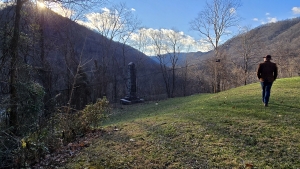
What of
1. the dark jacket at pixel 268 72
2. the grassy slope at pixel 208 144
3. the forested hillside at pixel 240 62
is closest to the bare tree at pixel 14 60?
the grassy slope at pixel 208 144

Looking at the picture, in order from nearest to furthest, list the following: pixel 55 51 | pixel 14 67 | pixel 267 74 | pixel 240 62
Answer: pixel 14 67 < pixel 267 74 < pixel 55 51 < pixel 240 62

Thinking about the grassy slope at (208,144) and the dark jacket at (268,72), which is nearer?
the grassy slope at (208,144)

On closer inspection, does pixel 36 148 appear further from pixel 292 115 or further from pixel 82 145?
pixel 292 115

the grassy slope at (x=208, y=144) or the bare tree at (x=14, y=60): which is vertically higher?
the bare tree at (x=14, y=60)

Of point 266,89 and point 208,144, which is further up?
point 266,89

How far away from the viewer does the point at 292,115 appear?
6125mm

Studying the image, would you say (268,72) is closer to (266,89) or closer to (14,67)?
(266,89)

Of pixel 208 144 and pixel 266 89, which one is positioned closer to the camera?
pixel 208 144

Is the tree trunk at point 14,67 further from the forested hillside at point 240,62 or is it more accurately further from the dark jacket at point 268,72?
the forested hillside at point 240,62

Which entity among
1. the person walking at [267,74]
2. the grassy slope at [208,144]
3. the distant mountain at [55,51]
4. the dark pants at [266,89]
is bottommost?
the grassy slope at [208,144]

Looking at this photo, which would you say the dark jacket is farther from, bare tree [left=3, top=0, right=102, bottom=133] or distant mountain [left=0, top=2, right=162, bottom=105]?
bare tree [left=3, top=0, right=102, bottom=133]

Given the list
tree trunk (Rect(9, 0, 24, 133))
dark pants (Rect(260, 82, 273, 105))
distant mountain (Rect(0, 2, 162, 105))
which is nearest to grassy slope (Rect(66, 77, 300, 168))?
dark pants (Rect(260, 82, 273, 105))

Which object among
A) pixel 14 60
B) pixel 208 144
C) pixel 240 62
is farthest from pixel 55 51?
pixel 240 62

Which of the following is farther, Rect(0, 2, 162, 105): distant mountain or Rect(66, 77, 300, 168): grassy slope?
Rect(0, 2, 162, 105): distant mountain
